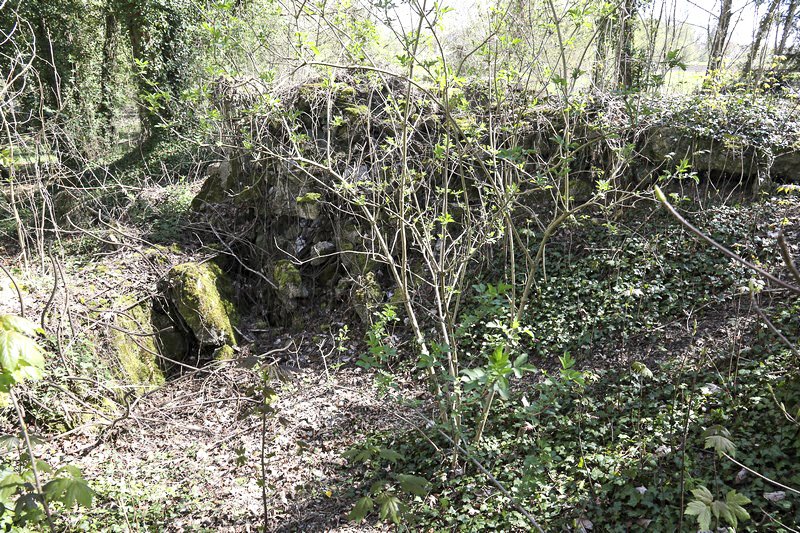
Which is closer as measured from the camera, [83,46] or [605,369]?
[605,369]

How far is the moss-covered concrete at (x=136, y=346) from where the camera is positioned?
5258mm

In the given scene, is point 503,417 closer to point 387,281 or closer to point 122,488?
point 387,281

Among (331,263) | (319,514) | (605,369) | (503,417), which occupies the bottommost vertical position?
(319,514)

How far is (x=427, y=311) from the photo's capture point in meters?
4.36

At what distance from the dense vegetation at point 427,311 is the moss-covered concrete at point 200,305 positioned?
31mm

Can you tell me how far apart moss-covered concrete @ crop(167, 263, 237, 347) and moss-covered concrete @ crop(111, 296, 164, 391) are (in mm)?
389

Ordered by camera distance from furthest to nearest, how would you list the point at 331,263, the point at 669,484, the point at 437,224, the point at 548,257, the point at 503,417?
the point at 331,263
the point at 437,224
the point at 548,257
the point at 503,417
the point at 669,484

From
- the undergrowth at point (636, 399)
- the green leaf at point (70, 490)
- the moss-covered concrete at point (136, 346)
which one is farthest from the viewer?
the moss-covered concrete at point (136, 346)

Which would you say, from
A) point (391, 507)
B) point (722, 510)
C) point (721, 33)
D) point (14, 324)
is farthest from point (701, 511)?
point (721, 33)

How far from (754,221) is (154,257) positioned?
734cm

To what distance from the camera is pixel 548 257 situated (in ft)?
19.3

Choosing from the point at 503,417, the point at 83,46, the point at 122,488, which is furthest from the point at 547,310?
the point at 83,46

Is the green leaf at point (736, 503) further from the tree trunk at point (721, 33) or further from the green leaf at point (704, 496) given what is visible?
the tree trunk at point (721, 33)

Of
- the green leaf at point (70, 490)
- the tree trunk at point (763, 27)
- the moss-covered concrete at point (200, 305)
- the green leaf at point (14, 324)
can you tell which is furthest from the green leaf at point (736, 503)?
the tree trunk at point (763, 27)
